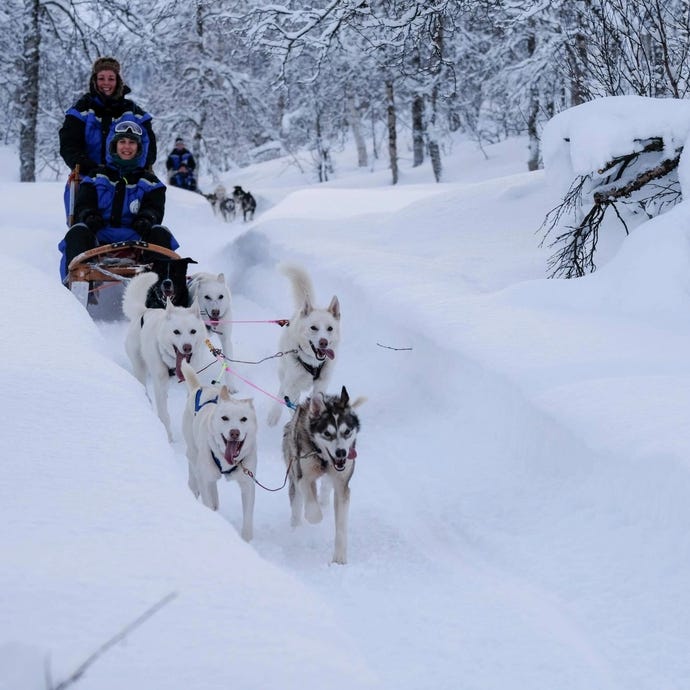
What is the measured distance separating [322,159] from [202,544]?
27.1m

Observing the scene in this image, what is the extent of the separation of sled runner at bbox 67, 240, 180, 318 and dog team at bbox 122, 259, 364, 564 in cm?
54

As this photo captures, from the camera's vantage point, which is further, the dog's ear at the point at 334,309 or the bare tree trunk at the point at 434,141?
the bare tree trunk at the point at 434,141

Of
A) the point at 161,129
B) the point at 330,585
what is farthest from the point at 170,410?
the point at 161,129

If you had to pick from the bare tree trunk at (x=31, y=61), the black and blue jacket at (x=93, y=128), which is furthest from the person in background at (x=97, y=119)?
the bare tree trunk at (x=31, y=61)

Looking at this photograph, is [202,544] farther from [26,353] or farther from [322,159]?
[322,159]

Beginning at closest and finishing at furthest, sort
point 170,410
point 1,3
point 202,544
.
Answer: point 202,544, point 170,410, point 1,3

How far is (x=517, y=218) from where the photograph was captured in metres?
10.1

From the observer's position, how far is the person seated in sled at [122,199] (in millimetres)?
7688

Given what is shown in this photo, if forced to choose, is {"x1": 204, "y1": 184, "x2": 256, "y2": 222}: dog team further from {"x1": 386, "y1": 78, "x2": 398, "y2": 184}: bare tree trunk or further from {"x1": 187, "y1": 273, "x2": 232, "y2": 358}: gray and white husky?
{"x1": 187, "y1": 273, "x2": 232, "y2": 358}: gray and white husky

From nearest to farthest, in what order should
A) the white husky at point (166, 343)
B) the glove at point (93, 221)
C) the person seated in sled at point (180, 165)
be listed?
the white husky at point (166, 343), the glove at point (93, 221), the person seated in sled at point (180, 165)

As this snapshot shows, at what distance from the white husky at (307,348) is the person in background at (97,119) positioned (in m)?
2.89

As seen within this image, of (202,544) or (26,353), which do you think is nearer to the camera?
(202,544)

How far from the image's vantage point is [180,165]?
21188 millimetres

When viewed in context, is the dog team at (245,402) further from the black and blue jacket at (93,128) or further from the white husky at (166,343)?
the black and blue jacket at (93,128)
